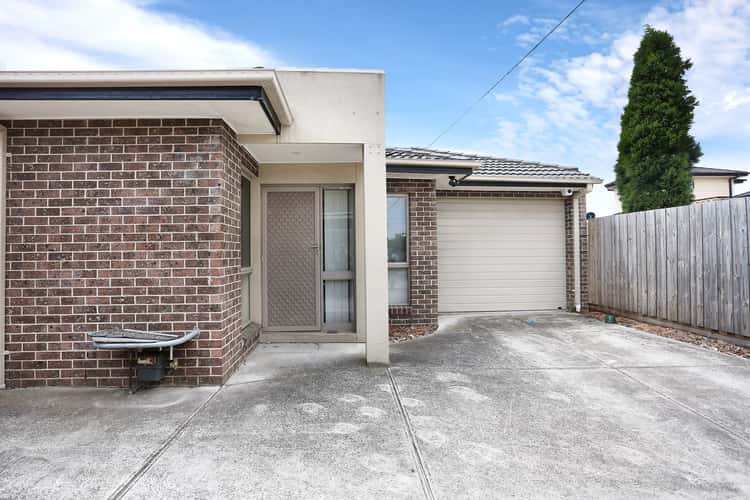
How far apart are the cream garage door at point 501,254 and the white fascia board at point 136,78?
5615 mm

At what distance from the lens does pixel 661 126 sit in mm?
8023

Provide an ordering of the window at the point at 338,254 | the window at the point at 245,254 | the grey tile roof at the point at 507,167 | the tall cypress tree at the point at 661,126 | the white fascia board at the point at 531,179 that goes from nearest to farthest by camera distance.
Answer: the window at the point at 245,254 < the window at the point at 338,254 < the grey tile roof at the point at 507,167 < the tall cypress tree at the point at 661,126 < the white fascia board at the point at 531,179

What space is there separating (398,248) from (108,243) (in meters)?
4.53

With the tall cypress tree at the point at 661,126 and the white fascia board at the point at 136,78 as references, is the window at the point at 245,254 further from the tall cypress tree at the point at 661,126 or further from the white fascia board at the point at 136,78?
the tall cypress tree at the point at 661,126

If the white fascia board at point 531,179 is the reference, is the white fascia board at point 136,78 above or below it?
above

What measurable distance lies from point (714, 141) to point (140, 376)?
20.3m

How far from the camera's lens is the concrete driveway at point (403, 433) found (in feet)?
7.93

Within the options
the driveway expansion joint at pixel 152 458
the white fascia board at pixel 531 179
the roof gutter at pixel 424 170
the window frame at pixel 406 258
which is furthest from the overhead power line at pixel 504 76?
the driveway expansion joint at pixel 152 458

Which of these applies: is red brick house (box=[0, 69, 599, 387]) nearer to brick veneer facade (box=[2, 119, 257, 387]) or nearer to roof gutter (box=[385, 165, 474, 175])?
brick veneer facade (box=[2, 119, 257, 387])

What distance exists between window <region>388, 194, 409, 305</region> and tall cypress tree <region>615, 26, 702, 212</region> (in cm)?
463

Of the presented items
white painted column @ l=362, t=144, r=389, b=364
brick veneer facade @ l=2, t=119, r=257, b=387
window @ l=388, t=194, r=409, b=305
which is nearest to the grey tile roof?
window @ l=388, t=194, r=409, b=305

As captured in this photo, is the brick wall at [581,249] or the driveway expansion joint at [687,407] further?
the brick wall at [581,249]

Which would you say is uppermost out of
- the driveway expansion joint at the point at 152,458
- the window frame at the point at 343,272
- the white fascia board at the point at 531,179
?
the white fascia board at the point at 531,179

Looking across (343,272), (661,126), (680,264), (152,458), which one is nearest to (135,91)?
(152,458)
